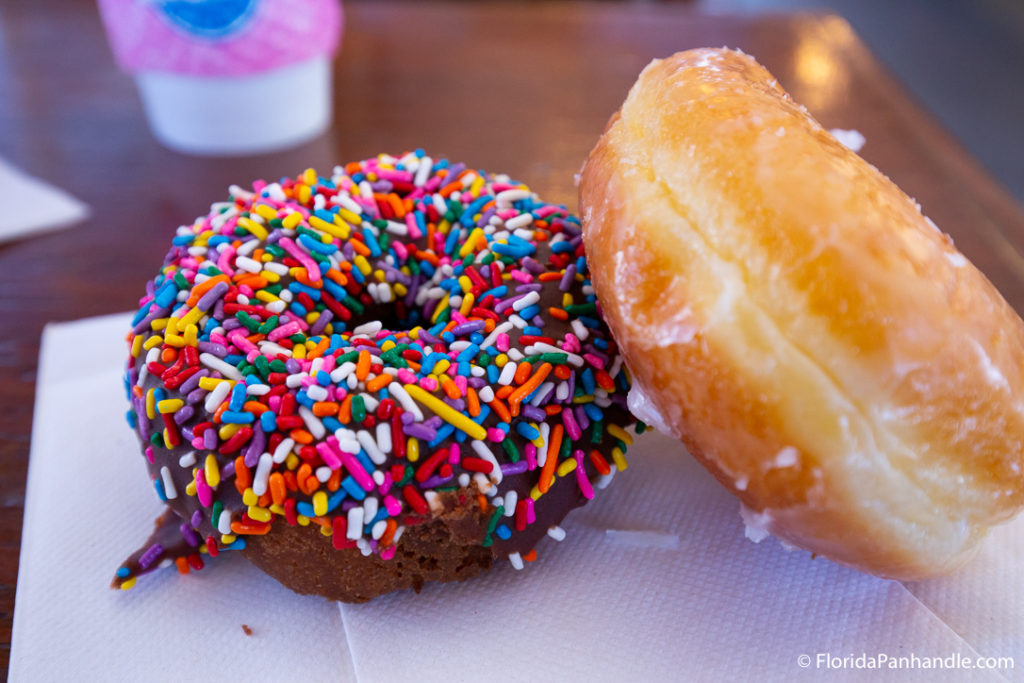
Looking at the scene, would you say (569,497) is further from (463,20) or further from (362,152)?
(463,20)

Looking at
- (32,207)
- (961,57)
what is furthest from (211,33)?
(961,57)

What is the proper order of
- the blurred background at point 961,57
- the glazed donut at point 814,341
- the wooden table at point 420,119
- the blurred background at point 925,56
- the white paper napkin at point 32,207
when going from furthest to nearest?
the blurred background at point 961,57
the blurred background at point 925,56
the white paper napkin at point 32,207
the wooden table at point 420,119
the glazed donut at point 814,341

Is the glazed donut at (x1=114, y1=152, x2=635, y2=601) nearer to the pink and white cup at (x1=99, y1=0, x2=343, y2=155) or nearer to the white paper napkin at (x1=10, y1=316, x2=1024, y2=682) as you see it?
the white paper napkin at (x1=10, y1=316, x2=1024, y2=682)

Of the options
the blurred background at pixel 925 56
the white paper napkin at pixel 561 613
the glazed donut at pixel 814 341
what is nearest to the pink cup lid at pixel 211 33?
the blurred background at pixel 925 56

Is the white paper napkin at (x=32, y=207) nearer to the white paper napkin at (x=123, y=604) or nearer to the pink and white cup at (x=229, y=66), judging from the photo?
the pink and white cup at (x=229, y=66)

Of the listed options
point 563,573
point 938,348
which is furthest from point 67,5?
point 938,348

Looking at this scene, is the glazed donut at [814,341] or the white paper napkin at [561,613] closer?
the glazed donut at [814,341]

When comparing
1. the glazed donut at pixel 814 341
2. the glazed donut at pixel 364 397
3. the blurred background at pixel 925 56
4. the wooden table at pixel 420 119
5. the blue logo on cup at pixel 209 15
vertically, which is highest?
the glazed donut at pixel 814 341
